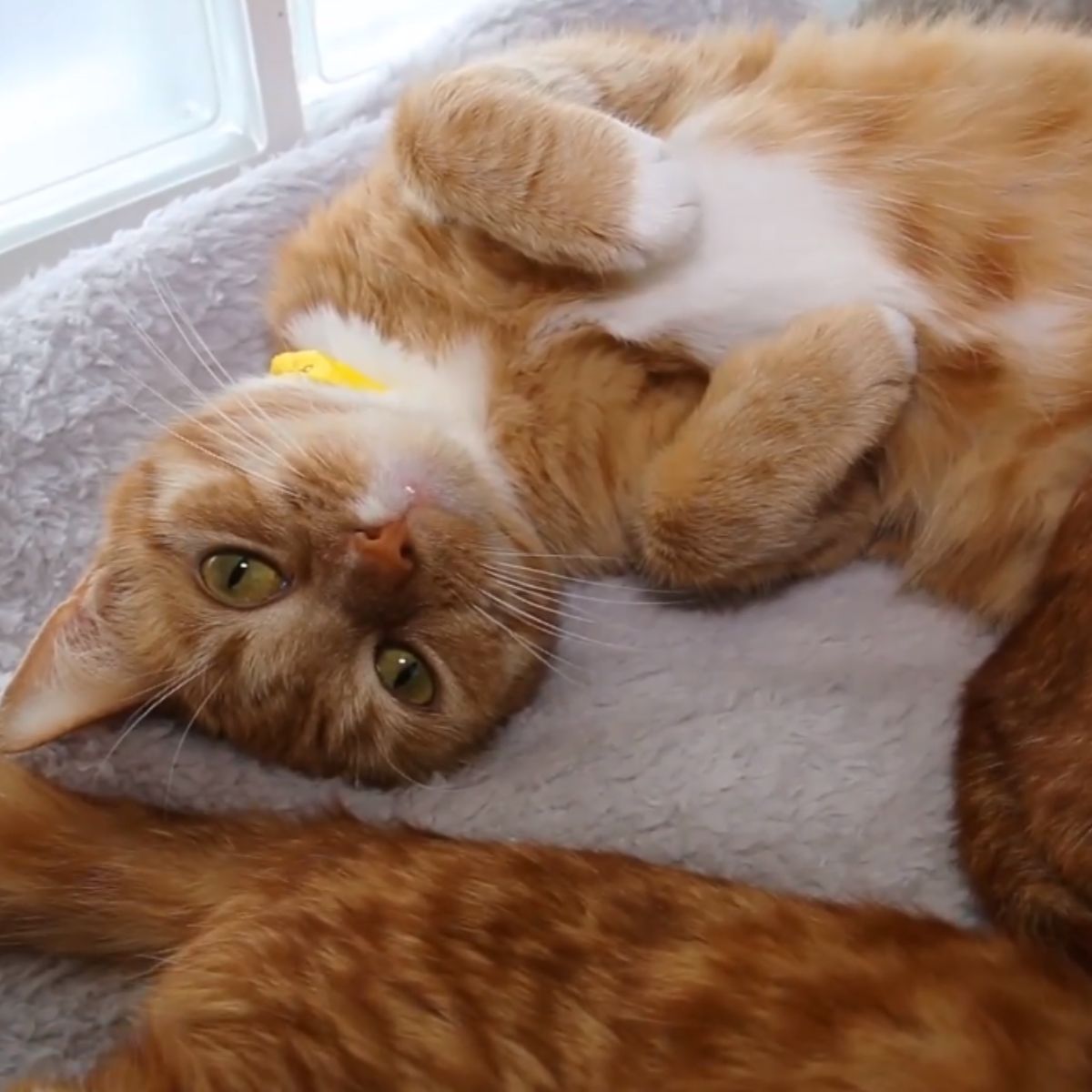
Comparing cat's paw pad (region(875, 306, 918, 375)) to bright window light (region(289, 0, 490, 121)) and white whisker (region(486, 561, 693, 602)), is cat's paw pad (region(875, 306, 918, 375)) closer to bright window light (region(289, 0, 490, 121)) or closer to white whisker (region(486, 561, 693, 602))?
white whisker (region(486, 561, 693, 602))

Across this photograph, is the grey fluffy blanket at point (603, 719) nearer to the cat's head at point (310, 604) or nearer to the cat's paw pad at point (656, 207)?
the cat's head at point (310, 604)

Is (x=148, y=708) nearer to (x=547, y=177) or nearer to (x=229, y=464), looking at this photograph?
(x=229, y=464)

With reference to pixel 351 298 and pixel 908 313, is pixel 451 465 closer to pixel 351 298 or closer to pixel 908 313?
pixel 351 298

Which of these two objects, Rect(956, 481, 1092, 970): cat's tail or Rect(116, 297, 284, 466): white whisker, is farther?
Rect(116, 297, 284, 466): white whisker

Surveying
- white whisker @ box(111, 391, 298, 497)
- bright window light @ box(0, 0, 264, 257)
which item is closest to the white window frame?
bright window light @ box(0, 0, 264, 257)

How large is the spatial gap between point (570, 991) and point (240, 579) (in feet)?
1.72

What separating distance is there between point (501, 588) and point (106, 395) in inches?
20.9

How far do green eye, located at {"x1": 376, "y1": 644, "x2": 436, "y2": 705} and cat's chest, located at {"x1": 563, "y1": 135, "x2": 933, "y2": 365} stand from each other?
370 mm

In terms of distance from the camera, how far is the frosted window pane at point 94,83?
1.94 metres

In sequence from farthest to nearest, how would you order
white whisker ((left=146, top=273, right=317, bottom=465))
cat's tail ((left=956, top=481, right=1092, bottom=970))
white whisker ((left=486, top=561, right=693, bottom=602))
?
1. white whisker ((left=146, top=273, right=317, bottom=465))
2. white whisker ((left=486, top=561, right=693, bottom=602))
3. cat's tail ((left=956, top=481, right=1092, bottom=970))

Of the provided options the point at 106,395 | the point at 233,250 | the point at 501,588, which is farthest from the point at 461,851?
the point at 233,250

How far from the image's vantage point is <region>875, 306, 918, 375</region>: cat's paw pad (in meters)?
1.43

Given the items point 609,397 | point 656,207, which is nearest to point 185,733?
point 609,397

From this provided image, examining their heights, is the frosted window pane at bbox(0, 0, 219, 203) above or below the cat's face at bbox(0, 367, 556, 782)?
above
